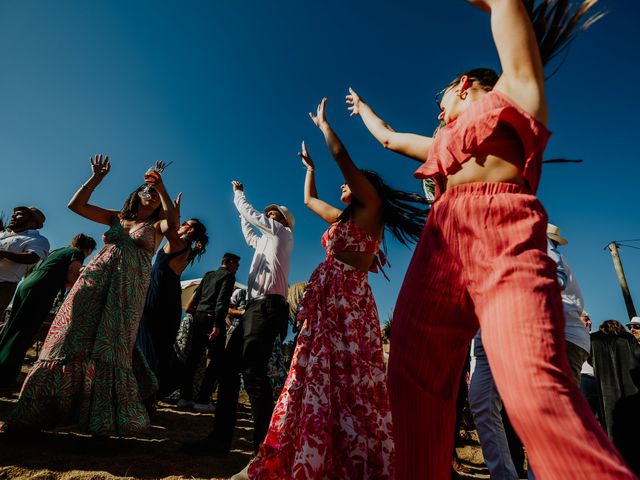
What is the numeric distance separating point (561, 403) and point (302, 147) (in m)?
2.96

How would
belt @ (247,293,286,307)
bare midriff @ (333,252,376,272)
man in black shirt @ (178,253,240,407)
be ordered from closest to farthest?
bare midriff @ (333,252,376,272), belt @ (247,293,286,307), man in black shirt @ (178,253,240,407)

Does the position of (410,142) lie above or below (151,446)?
above

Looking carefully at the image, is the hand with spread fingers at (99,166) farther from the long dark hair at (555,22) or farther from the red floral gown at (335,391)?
the long dark hair at (555,22)

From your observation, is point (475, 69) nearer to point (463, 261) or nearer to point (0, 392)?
point (463, 261)

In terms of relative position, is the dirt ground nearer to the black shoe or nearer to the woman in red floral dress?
the black shoe

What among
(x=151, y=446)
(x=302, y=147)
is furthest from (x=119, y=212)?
(x=151, y=446)

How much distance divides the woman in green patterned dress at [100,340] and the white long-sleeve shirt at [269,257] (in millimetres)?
772

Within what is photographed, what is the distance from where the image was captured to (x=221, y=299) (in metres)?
5.02

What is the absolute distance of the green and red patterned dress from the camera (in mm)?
2625

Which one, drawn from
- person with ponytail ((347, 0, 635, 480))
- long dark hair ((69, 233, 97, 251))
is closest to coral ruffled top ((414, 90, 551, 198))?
person with ponytail ((347, 0, 635, 480))

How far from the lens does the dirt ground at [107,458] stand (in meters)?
2.16

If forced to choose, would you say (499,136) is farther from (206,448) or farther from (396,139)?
(206,448)

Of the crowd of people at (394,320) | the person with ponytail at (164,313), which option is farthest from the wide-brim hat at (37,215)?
the person with ponytail at (164,313)

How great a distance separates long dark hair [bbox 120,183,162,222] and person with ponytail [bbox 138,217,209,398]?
59 centimetres
